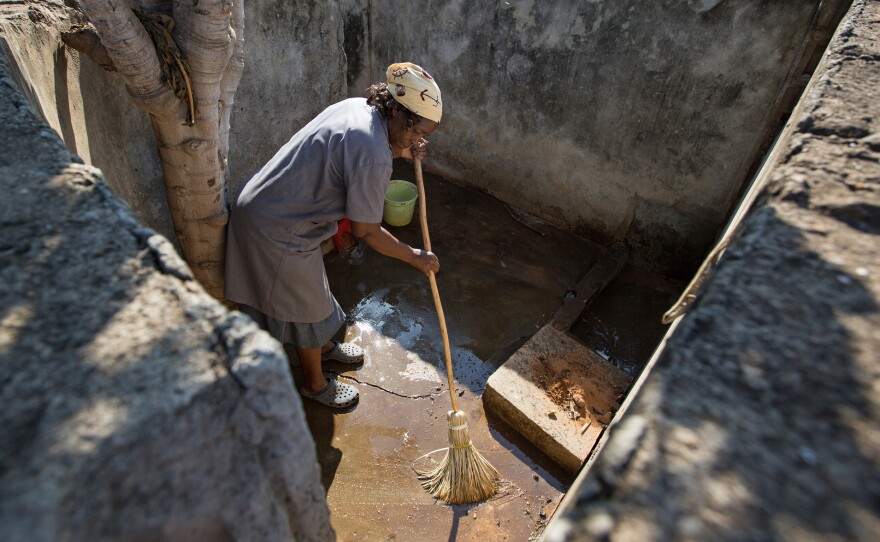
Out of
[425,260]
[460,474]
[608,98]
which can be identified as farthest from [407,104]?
[608,98]

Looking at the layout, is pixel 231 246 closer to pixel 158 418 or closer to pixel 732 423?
pixel 158 418

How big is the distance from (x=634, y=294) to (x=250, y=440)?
4579mm

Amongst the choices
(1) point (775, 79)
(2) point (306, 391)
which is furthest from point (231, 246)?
(1) point (775, 79)

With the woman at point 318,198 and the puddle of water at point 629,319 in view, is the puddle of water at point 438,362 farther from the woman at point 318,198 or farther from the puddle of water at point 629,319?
the woman at point 318,198

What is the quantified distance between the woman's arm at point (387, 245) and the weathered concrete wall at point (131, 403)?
1592 millimetres

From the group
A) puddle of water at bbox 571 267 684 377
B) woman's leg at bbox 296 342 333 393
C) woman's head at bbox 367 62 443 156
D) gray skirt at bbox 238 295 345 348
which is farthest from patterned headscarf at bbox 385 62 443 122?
puddle of water at bbox 571 267 684 377

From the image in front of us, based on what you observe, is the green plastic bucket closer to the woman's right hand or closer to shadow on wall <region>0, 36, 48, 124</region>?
the woman's right hand

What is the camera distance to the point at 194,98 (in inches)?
109

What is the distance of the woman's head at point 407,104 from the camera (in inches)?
111

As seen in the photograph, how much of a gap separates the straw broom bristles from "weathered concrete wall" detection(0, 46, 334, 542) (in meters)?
2.03

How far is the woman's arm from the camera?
285cm

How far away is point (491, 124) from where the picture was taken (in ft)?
18.7

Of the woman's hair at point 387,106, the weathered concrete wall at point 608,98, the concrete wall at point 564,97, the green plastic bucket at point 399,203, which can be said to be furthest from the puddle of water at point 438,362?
the woman's hair at point 387,106

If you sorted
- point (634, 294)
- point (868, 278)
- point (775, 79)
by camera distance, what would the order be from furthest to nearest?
point (634, 294) → point (775, 79) → point (868, 278)
